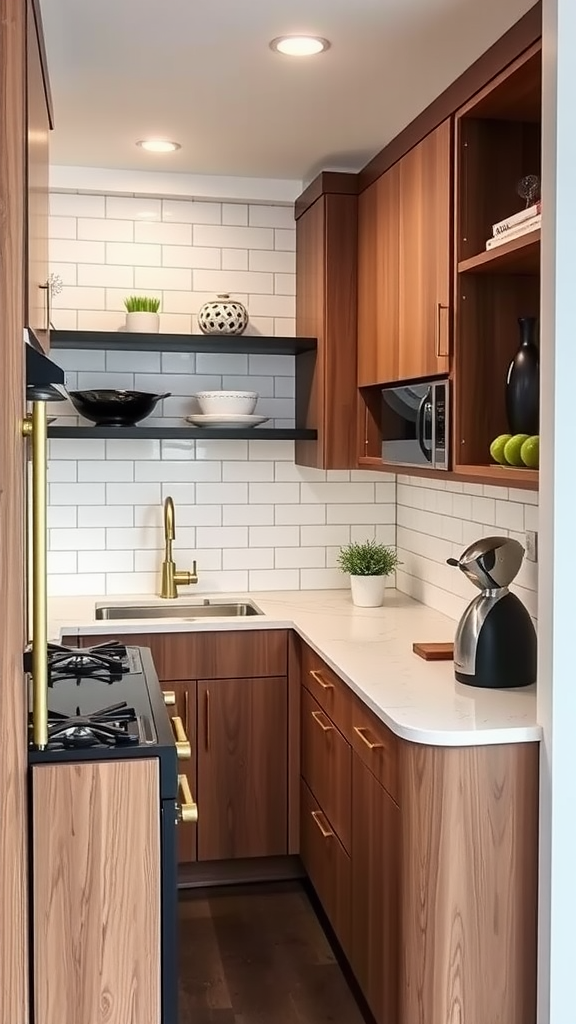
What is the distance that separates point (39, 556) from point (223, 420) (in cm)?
202

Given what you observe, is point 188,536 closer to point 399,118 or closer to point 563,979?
point 399,118

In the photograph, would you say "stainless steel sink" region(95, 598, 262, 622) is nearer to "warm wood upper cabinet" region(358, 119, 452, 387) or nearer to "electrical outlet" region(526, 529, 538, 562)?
"warm wood upper cabinet" region(358, 119, 452, 387)

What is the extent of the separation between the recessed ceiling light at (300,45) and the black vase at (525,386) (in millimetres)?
864

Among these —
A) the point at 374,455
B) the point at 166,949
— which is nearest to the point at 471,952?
the point at 166,949

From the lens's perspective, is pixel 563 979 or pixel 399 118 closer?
pixel 563 979

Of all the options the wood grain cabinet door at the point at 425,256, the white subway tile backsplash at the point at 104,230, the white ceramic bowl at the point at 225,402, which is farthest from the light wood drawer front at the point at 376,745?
the white subway tile backsplash at the point at 104,230

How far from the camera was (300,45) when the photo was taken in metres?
2.58

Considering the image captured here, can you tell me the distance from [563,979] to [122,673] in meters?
1.20

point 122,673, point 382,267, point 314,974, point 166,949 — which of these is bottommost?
point 314,974

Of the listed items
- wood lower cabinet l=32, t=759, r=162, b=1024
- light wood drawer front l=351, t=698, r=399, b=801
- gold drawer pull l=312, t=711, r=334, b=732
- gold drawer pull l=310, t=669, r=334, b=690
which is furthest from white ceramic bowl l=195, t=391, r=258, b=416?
wood lower cabinet l=32, t=759, r=162, b=1024

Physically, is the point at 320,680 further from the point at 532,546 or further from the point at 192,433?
the point at 192,433

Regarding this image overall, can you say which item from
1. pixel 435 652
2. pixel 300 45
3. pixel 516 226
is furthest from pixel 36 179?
pixel 435 652

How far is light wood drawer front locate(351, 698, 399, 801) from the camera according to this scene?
2.36m

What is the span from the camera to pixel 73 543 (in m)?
3.92
